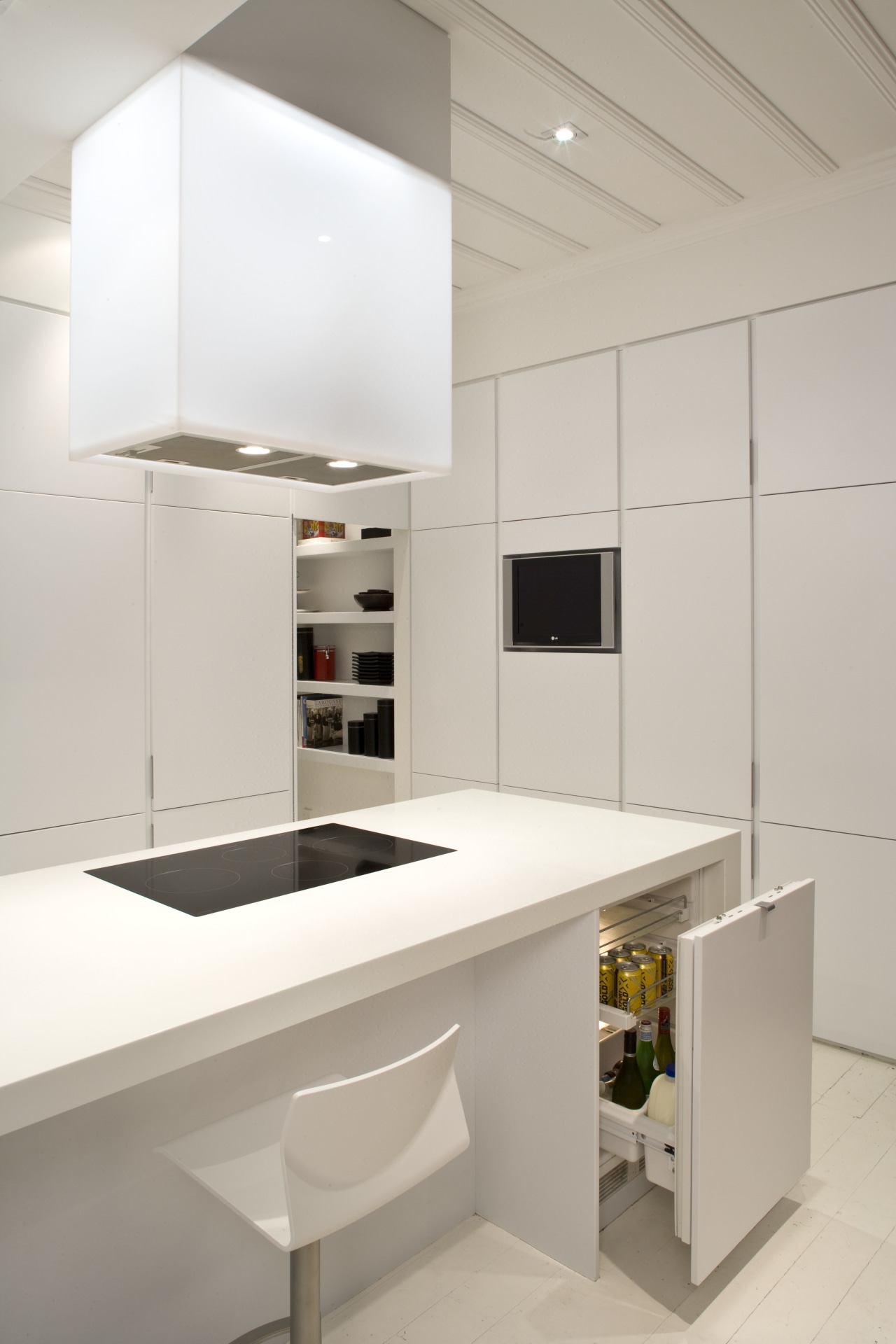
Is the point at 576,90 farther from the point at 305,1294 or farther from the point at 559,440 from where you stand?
the point at 305,1294

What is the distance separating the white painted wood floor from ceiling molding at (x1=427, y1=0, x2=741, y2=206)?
9.20 ft

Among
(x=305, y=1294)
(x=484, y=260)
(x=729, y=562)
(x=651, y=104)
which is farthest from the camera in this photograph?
(x=484, y=260)

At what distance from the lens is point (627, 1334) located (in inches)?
70.2

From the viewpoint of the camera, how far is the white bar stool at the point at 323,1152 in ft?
4.03

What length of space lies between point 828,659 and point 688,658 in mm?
503

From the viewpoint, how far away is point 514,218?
3268 mm

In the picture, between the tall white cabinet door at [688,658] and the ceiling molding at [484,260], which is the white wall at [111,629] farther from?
the tall white cabinet door at [688,658]

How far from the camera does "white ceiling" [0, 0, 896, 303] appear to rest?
66.7 inches

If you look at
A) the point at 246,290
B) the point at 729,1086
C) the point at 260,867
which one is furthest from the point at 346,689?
the point at 729,1086

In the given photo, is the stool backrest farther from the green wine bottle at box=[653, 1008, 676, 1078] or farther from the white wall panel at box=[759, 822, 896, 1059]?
the white wall panel at box=[759, 822, 896, 1059]

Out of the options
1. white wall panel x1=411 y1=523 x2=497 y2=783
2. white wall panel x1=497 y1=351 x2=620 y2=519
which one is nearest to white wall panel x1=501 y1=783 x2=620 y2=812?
white wall panel x1=411 y1=523 x2=497 y2=783

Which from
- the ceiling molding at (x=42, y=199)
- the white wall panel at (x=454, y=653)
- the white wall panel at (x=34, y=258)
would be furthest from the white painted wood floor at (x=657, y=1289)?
the ceiling molding at (x=42, y=199)

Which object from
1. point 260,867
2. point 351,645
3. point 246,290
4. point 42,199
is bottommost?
point 260,867

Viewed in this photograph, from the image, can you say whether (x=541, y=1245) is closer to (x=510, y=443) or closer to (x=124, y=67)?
(x=124, y=67)
